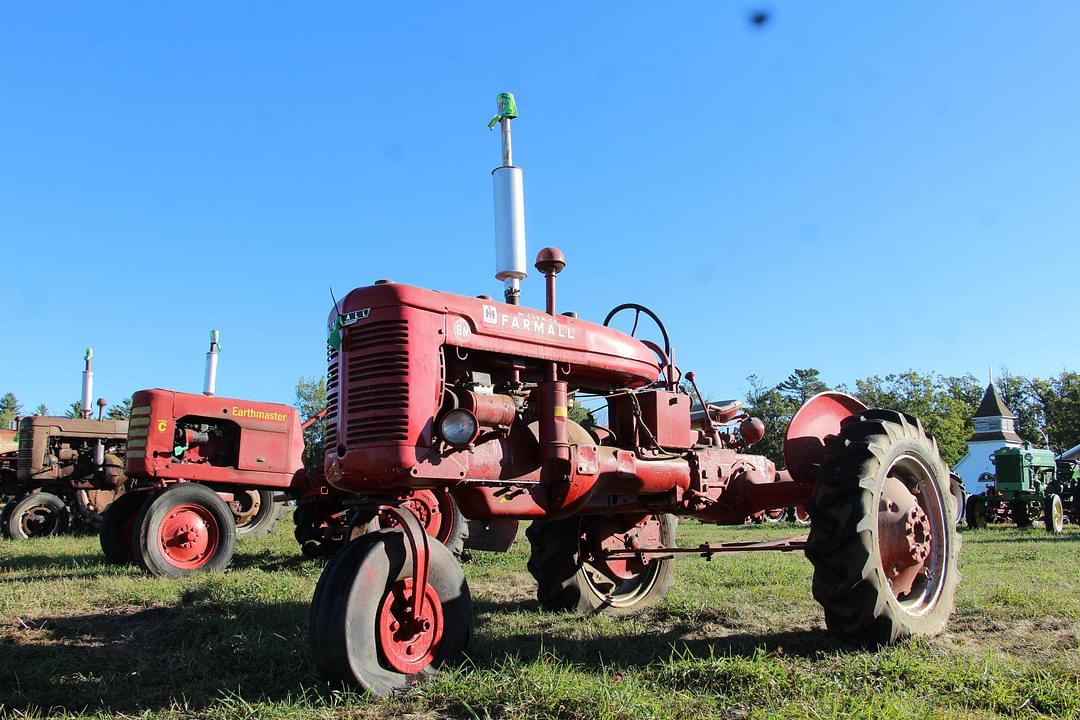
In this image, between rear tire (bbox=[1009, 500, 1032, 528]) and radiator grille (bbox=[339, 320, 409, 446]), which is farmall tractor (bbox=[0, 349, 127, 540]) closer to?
radiator grille (bbox=[339, 320, 409, 446])

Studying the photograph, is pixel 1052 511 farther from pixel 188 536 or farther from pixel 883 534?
pixel 188 536

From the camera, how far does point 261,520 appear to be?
11.5 m

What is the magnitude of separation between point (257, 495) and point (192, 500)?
3068mm

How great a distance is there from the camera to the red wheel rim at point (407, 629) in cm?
352

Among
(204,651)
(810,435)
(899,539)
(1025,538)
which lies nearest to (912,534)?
(899,539)

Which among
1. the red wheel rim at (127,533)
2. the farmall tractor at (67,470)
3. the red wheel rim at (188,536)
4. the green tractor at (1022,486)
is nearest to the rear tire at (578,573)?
the red wheel rim at (188,536)

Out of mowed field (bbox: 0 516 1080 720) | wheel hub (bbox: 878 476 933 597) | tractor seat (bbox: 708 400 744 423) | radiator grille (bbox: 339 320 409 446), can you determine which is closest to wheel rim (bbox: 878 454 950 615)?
wheel hub (bbox: 878 476 933 597)

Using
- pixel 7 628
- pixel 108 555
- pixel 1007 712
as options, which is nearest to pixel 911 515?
pixel 1007 712

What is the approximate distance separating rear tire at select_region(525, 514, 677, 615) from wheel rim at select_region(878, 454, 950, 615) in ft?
6.02

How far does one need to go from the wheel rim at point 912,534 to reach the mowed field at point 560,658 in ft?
0.98

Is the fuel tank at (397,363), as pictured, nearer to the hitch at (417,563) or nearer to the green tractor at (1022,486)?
the hitch at (417,563)

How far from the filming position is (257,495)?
11.3 m

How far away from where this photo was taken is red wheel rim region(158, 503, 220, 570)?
8102 millimetres

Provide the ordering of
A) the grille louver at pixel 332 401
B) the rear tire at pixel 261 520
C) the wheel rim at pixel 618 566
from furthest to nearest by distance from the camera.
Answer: the rear tire at pixel 261 520 → the wheel rim at pixel 618 566 → the grille louver at pixel 332 401
